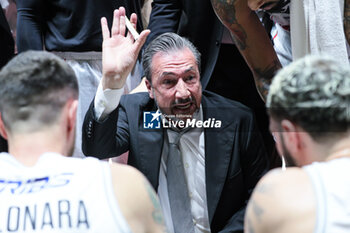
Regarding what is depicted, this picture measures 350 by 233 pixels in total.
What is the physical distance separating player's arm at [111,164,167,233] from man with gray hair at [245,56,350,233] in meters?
0.29

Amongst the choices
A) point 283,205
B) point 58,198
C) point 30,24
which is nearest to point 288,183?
point 283,205

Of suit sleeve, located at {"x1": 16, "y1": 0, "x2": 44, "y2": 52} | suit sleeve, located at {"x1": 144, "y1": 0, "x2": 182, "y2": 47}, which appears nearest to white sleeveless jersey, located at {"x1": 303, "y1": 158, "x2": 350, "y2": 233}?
suit sleeve, located at {"x1": 144, "y1": 0, "x2": 182, "y2": 47}

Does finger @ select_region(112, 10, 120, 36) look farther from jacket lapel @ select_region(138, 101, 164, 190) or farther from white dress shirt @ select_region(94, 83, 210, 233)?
jacket lapel @ select_region(138, 101, 164, 190)

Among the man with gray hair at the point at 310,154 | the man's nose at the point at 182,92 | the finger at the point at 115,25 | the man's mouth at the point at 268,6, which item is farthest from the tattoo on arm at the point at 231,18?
the man with gray hair at the point at 310,154

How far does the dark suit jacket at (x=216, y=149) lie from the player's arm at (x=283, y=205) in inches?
44.5

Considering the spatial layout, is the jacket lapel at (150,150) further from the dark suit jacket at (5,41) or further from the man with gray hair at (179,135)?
the dark suit jacket at (5,41)

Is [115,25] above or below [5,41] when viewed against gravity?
above

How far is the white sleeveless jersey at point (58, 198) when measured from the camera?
1630 millimetres

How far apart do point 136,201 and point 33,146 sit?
1.16ft

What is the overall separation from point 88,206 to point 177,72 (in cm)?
150

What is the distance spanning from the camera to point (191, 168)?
2.97 m

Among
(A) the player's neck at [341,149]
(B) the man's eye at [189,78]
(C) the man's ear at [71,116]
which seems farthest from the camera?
(B) the man's eye at [189,78]

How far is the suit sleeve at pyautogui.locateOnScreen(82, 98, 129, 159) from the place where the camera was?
2805mm

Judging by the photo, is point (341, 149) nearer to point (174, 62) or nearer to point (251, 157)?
point (251, 157)
